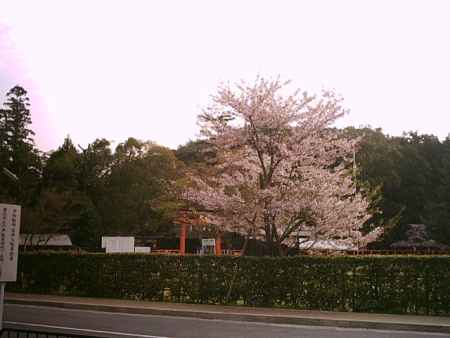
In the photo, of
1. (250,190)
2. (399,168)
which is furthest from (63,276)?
(399,168)

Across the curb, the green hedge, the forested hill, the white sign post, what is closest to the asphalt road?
the curb

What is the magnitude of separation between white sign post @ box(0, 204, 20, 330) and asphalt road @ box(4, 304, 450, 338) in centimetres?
258

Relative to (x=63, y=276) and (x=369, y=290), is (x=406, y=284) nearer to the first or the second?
(x=369, y=290)

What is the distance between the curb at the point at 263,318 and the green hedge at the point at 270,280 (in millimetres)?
2472

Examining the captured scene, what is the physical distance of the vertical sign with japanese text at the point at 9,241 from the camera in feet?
30.9

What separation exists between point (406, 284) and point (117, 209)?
129ft

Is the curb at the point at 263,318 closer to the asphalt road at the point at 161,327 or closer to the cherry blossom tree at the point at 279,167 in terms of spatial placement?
the asphalt road at the point at 161,327

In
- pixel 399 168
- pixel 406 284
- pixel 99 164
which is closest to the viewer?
pixel 406 284

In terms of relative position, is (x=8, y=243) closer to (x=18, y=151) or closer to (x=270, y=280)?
(x=270, y=280)

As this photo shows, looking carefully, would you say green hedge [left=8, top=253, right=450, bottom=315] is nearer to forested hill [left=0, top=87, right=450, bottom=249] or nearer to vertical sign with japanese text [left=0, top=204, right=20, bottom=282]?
vertical sign with japanese text [left=0, top=204, right=20, bottom=282]

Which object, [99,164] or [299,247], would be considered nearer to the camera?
[299,247]

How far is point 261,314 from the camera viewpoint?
48.7 feet

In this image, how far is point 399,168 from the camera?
63.9m

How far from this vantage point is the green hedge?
15.5m
